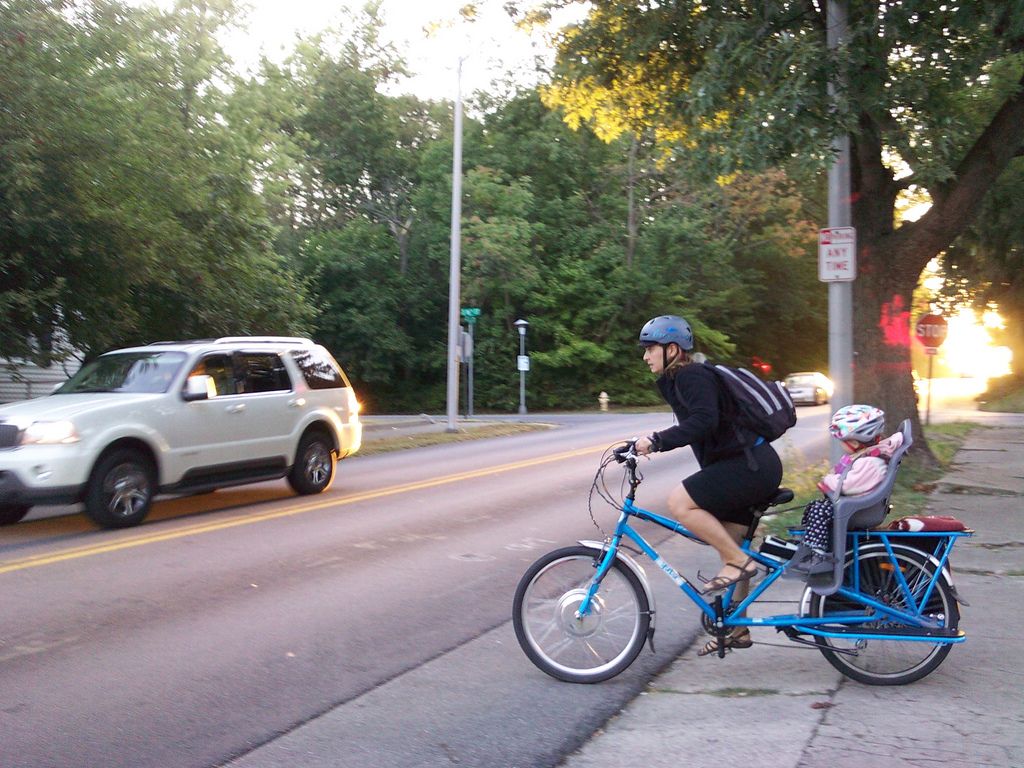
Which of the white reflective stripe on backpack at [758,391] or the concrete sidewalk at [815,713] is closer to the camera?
the concrete sidewalk at [815,713]

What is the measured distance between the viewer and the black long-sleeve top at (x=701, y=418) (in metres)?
5.01

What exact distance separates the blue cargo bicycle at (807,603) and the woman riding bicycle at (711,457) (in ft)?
0.32

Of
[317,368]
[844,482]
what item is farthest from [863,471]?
[317,368]

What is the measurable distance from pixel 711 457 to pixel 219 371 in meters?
8.08

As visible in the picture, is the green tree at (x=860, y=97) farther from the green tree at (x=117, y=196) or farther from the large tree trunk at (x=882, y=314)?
the green tree at (x=117, y=196)

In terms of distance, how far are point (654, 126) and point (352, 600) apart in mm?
11461

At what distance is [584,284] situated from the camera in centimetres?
4775

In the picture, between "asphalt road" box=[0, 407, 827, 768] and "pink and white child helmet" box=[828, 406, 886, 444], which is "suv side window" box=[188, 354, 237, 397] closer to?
"asphalt road" box=[0, 407, 827, 768]

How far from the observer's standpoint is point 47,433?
1001 cm

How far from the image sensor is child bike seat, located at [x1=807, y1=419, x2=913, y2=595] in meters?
5.00

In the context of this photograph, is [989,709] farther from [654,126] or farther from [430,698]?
[654,126]

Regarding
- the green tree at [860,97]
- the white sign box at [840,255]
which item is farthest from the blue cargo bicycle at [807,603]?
the green tree at [860,97]

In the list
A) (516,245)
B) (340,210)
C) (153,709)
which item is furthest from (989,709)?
(340,210)

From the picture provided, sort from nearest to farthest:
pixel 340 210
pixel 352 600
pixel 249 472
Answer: pixel 352 600
pixel 249 472
pixel 340 210
